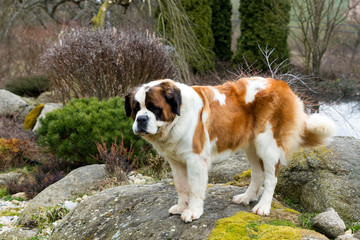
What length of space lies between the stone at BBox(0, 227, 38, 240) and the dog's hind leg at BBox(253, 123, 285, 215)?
3277mm

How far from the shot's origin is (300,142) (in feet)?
13.7

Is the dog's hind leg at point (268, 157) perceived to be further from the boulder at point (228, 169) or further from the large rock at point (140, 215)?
the boulder at point (228, 169)

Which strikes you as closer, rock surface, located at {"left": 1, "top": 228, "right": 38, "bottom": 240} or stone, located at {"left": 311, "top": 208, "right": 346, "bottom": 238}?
stone, located at {"left": 311, "top": 208, "right": 346, "bottom": 238}

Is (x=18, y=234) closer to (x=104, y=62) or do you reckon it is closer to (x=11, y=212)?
(x=11, y=212)

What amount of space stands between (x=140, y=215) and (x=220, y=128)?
4.15 feet

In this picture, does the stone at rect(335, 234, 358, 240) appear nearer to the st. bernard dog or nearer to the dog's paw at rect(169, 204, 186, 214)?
the st. bernard dog

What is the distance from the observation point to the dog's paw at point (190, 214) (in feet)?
12.0

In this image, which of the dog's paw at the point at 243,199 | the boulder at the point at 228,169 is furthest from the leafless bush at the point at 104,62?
the dog's paw at the point at 243,199

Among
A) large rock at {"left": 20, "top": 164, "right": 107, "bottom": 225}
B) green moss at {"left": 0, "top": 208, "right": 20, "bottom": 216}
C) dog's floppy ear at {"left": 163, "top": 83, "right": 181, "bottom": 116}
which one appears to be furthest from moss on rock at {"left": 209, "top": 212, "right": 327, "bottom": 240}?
green moss at {"left": 0, "top": 208, "right": 20, "bottom": 216}

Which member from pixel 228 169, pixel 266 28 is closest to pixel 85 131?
pixel 228 169

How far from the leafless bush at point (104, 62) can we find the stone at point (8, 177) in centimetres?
260

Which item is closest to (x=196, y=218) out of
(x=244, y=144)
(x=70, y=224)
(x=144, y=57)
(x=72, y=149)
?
(x=244, y=144)

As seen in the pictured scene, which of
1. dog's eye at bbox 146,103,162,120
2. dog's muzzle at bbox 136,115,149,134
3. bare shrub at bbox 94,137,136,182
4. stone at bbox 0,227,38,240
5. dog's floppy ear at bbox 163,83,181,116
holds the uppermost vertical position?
dog's floppy ear at bbox 163,83,181,116

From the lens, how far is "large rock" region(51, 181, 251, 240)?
142 inches
